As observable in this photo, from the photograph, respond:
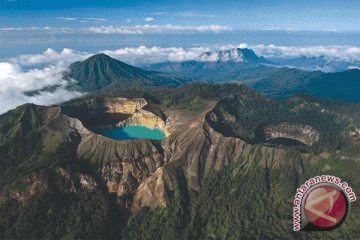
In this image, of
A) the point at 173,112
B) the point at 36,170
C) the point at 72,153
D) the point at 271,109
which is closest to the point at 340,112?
the point at 271,109

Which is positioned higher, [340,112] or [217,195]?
[340,112]

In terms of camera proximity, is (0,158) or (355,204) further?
(0,158)

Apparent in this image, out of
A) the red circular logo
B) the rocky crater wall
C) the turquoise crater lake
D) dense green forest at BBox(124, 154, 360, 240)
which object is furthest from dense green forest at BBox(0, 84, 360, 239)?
the rocky crater wall

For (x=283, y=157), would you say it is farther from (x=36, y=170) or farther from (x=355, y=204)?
(x=36, y=170)

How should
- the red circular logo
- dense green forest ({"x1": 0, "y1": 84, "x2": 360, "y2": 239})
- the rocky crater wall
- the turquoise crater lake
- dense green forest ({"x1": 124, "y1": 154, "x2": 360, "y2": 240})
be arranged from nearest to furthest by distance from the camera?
the red circular logo → dense green forest ({"x1": 0, "y1": 84, "x2": 360, "y2": 239}) → dense green forest ({"x1": 124, "y1": 154, "x2": 360, "y2": 240}) → the turquoise crater lake → the rocky crater wall

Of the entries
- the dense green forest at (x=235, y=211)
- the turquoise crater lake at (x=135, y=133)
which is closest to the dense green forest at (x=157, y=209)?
the dense green forest at (x=235, y=211)

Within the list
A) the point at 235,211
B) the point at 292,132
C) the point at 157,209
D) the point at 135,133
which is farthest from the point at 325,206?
the point at 292,132

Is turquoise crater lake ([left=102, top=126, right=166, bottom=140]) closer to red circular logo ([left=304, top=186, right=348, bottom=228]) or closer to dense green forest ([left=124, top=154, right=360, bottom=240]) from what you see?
dense green forest ([left=124, top=154, right=360, bottom=240])

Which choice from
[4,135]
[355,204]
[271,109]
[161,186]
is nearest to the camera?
[355,204]
